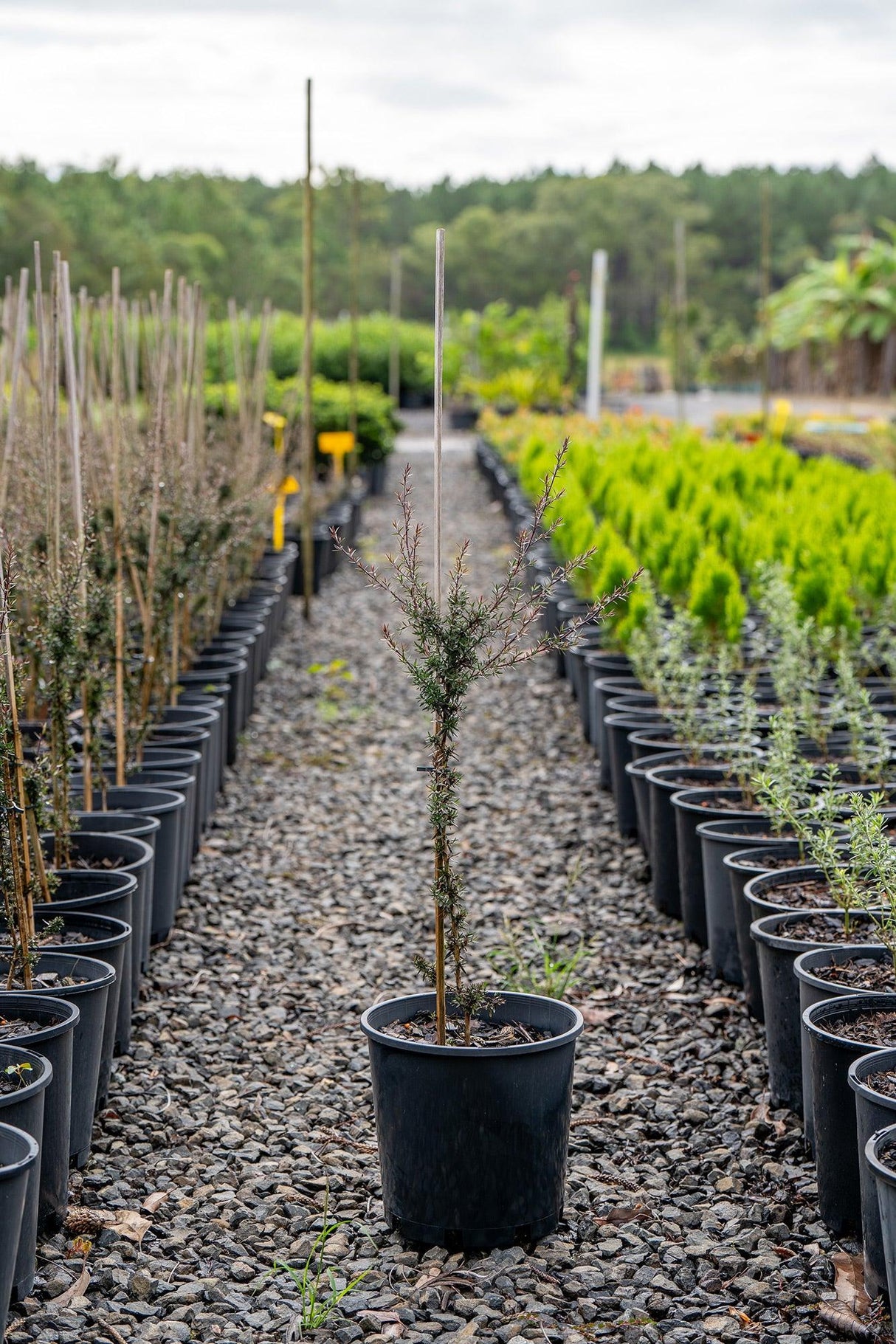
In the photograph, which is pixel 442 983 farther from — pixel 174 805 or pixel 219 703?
pixel 219 703

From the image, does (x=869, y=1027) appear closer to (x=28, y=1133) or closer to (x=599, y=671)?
(x=28, y=1133)

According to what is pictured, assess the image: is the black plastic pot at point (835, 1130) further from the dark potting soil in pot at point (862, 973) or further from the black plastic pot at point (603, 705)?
the black plastic pot at point (603, 705)

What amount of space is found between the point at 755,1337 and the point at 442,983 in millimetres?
754

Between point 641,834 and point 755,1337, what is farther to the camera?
point 641,834

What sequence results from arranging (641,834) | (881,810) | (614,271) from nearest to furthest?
(881,810) < (641,834) < (614,271)

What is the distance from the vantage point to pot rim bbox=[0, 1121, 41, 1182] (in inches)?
76.7

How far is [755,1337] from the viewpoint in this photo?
7.35 feet

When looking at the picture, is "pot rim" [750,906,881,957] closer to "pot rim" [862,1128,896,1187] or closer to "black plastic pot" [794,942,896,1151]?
"black plastic pot" [794,942,896,1151]


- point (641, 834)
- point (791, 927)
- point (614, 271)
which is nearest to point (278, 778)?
point (641, 834)

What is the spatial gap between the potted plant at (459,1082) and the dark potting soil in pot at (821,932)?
0.77m

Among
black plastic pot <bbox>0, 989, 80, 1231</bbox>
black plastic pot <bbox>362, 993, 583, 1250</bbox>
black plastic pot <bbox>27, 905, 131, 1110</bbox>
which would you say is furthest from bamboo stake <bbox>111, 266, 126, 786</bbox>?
black plastic pot <bbox>362, 993, 583, 1250</bbox>

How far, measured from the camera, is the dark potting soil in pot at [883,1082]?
2318mm

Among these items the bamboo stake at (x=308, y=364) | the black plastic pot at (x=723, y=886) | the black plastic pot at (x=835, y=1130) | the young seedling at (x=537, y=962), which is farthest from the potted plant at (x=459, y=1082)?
the bamboo stake at (x=308, y=364)

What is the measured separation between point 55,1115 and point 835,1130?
1356 mm
